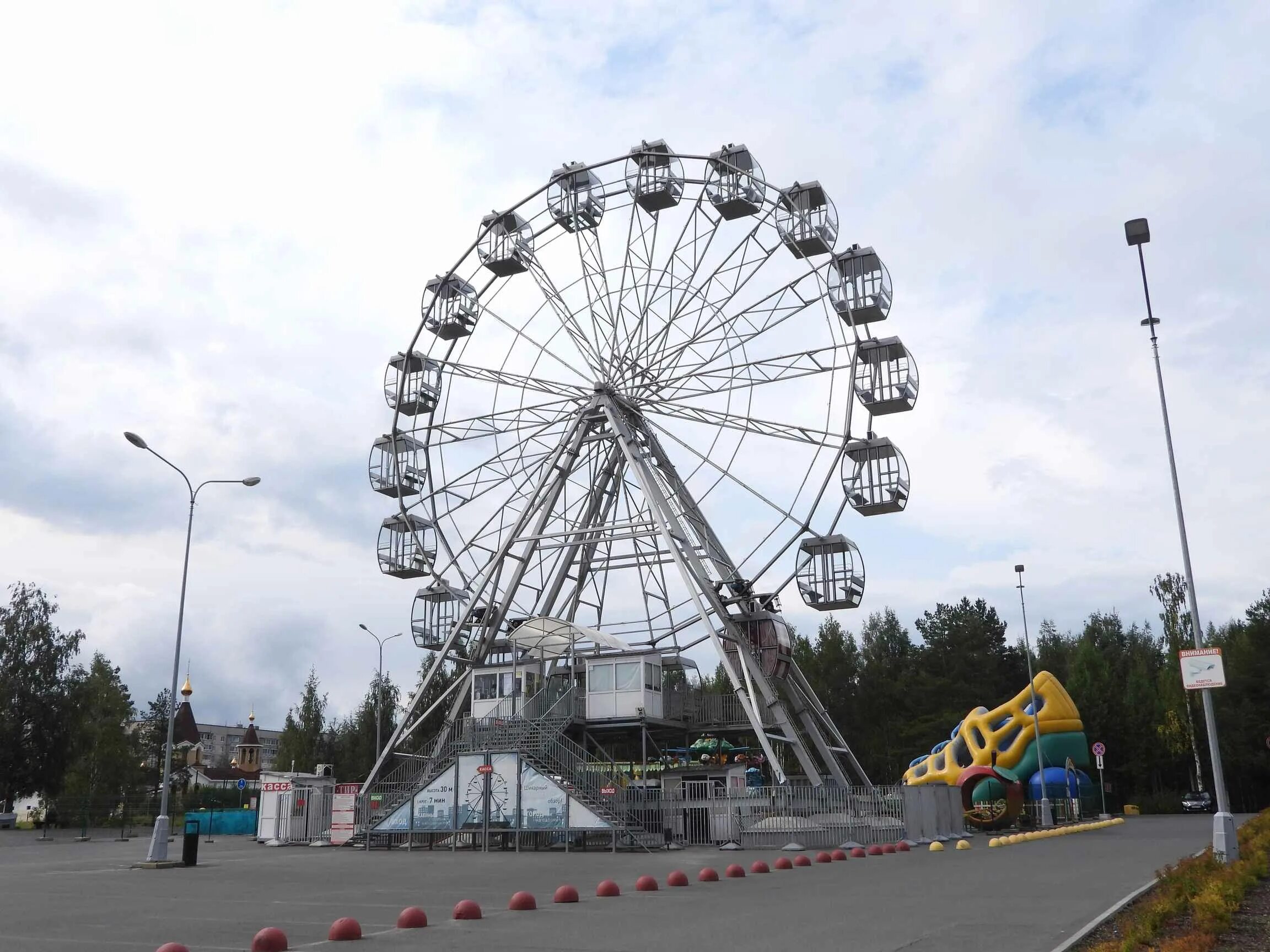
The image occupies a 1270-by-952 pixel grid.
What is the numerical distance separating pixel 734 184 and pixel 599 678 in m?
16.9

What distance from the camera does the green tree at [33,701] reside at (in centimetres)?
6150

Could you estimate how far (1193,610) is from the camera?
19.4 meters

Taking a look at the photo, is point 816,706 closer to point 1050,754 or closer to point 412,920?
point 1050,754

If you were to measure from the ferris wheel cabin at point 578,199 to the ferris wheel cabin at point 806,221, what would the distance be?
636 centimetres

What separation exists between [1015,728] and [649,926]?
37480 mm

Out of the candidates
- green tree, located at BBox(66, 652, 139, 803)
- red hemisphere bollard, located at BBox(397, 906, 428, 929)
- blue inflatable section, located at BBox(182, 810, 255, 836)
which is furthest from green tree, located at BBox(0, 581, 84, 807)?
red hemisphere bollard, located at BBox(397, 906, 428, 929)

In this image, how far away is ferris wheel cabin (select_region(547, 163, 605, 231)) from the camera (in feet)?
125

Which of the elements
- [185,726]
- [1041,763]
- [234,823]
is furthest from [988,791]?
[185,726]

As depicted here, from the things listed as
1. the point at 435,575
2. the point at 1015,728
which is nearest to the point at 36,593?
the point at 435,575

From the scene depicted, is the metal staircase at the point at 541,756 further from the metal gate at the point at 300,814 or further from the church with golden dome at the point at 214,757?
the church with golden dome at the point at 214,757

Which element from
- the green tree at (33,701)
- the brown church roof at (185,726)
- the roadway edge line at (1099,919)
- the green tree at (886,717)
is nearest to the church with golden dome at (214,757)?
the brown church roof at (185,726)

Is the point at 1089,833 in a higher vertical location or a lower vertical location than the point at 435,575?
lower

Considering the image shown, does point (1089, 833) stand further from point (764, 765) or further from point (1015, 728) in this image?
point (764, 765)

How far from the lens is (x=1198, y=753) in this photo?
2496 inches
